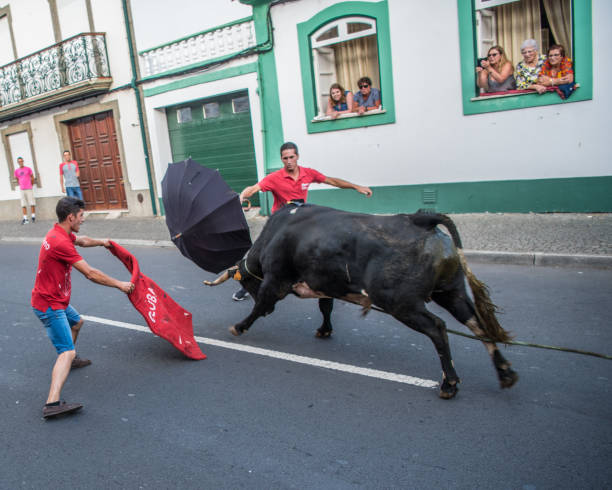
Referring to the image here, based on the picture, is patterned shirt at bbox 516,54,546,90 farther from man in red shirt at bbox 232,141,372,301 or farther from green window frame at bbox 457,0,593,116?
man in red shirt at bbox 232,141,372,301

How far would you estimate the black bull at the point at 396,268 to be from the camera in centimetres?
374

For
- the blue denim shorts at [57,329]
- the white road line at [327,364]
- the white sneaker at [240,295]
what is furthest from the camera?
the white sneaker at [240,295]

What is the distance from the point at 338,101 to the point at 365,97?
2.19 feet

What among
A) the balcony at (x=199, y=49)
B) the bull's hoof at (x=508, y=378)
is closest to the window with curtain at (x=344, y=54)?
the balcony at (x=199, y=49)

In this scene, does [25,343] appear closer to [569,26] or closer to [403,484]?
[403,484]

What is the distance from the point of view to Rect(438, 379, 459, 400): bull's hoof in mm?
3766

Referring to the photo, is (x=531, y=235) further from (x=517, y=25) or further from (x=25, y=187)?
(x=25, y=187)

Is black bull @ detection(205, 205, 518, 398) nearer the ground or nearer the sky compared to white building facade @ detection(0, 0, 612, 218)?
nearer the ground

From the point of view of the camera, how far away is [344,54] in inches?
463

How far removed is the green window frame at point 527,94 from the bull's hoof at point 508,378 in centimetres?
702

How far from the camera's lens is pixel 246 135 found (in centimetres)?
1362

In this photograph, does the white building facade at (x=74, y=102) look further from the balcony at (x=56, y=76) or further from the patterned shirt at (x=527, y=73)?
the patterned shirt at (x=527, y=73)

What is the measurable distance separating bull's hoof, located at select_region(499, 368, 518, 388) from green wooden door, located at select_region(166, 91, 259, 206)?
1043 cm

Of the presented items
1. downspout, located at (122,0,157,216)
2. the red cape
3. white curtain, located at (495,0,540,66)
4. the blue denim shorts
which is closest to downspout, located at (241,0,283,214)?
downspout, located at (122,0,157,216)
